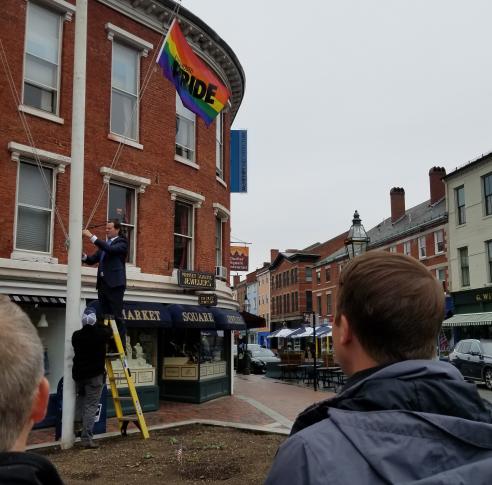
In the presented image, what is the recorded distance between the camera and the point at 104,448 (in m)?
8.47

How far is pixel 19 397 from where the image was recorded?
1.60 m

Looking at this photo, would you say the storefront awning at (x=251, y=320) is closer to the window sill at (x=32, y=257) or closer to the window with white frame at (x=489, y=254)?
the window sill at (x=32, y=257)

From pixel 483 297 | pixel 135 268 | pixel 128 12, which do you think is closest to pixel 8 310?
pixel 135 268

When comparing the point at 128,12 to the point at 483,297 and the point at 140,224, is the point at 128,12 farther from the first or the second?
the point at 483,297

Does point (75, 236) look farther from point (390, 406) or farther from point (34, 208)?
point (390, 406)

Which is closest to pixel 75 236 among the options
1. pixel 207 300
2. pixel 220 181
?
pixel 207 300

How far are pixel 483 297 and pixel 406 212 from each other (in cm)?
1677

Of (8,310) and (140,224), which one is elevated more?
(140,224)

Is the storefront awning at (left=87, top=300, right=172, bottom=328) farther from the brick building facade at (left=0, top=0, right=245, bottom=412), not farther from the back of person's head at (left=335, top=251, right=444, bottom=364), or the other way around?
the back of person's head at (left=335, top=251, right=444, bottom=364)

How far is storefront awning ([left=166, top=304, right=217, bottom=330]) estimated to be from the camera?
14.3 m

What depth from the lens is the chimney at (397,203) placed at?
46.2m

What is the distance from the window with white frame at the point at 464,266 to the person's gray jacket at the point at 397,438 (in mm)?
32280

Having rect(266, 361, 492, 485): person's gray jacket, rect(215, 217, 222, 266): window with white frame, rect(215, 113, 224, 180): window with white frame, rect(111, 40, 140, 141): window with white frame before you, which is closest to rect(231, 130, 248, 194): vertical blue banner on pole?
rect(215, 113, 224, 180): window with white frame

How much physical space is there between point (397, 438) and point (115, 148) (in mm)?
13512
